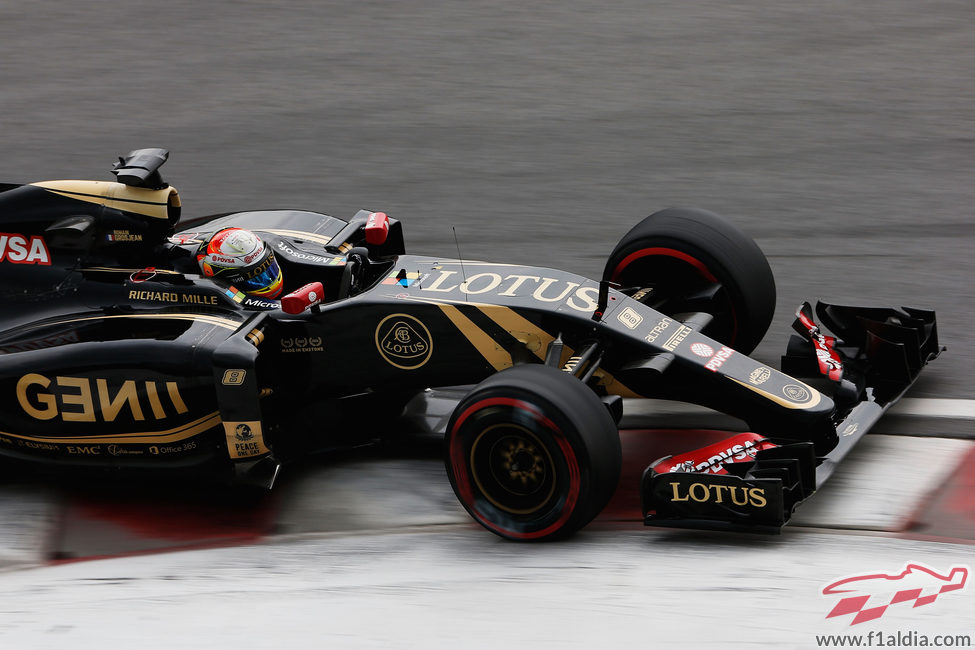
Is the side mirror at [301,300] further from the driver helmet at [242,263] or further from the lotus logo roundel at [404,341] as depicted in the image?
the driver helmet at [242,263]

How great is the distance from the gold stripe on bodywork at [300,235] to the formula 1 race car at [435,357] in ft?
0.06

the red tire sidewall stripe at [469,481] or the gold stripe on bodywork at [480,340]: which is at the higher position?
the gold stripe on bodywork at [480,340]

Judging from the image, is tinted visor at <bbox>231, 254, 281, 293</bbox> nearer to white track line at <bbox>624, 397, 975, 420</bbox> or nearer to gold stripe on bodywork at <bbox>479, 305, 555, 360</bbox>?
gold stripe on bodywork at <bbox>479, 305, 555, 360</bbox>

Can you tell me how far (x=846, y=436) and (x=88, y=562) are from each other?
3.41 m

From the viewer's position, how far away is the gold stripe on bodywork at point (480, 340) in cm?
542

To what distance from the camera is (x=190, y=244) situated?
21.6 ft

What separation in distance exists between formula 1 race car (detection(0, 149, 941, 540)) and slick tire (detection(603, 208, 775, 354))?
0.01m

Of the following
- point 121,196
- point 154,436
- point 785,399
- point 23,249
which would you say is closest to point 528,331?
point 785,399

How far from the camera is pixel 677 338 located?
212 inches

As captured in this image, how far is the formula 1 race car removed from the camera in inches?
190

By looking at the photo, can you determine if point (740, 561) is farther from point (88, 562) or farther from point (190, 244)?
point (190, 244)

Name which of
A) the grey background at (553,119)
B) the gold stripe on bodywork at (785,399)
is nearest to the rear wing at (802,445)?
the gold stripe on bodywork at (785,399)

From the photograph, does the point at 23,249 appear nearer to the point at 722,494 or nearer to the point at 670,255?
the point at 670,255

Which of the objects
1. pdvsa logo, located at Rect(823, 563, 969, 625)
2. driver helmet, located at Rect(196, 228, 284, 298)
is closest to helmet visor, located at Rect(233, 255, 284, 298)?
driver helmet, located at Rect(196, 228, 284, 298)
